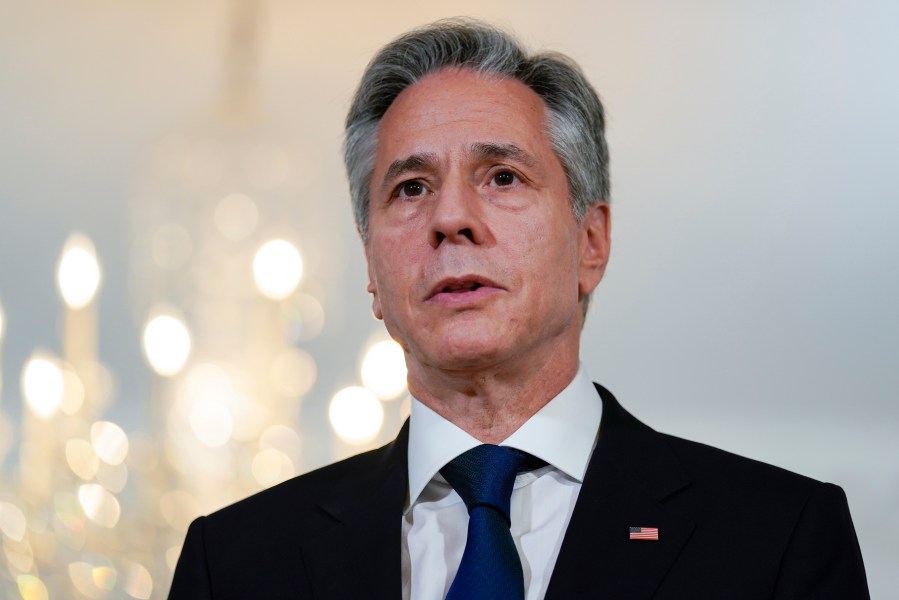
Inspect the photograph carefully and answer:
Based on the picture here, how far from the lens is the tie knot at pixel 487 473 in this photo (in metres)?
1.67

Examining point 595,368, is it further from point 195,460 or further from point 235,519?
point 235,519

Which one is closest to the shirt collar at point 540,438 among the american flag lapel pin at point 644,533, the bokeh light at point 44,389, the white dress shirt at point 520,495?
the white dress shirt at point 520,495

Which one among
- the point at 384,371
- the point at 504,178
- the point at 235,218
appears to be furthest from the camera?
the point at 235,218

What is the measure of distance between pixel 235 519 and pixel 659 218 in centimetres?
217

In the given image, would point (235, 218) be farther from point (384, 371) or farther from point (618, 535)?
point (618, 535)

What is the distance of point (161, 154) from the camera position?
4.31 m

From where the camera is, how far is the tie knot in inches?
65.6

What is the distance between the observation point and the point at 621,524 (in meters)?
1.63

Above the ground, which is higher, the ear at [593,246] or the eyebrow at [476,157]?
the eyebrow at [476,157]

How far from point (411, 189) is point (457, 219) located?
165 mm

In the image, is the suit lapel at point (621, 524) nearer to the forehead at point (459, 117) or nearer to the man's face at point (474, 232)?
the man's face at point (474, 232)

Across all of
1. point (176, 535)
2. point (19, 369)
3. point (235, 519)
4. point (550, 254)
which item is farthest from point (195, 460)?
point (550, 254)

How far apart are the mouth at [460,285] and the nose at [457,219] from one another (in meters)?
0.05

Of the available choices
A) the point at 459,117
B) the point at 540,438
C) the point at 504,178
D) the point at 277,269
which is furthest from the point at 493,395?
the point at 277,269
